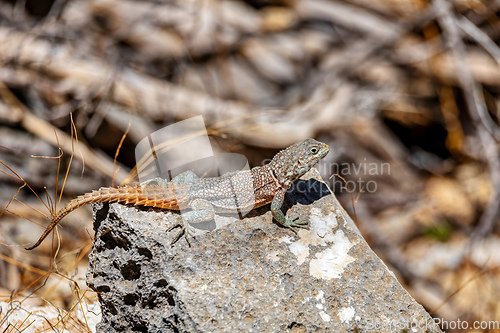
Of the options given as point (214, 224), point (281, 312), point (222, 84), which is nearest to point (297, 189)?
point (214, 224)

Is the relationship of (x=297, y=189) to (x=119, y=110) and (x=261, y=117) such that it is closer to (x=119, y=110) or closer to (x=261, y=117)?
(x=261, y=117)

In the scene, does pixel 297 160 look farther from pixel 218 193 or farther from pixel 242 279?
pixel 242 279

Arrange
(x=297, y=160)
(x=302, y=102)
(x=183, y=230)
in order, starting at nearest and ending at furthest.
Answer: (x=183, y=230) → (x=297, y=160) → (x=302, y=102)

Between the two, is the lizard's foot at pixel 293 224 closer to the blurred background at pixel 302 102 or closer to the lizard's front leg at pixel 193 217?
the lizard's front leg at pixel 193 217

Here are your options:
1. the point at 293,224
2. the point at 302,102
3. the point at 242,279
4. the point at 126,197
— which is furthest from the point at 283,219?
the point at 302,102

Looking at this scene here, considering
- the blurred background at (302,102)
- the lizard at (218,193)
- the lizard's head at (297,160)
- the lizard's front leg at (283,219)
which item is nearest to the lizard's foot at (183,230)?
the lizard at (218,193)

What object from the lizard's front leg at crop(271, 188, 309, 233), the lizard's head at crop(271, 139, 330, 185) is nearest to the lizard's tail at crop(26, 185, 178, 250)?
the lizard's front leg at crop(271, 188, 309, 233)

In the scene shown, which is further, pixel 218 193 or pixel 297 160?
pixel 297 160
